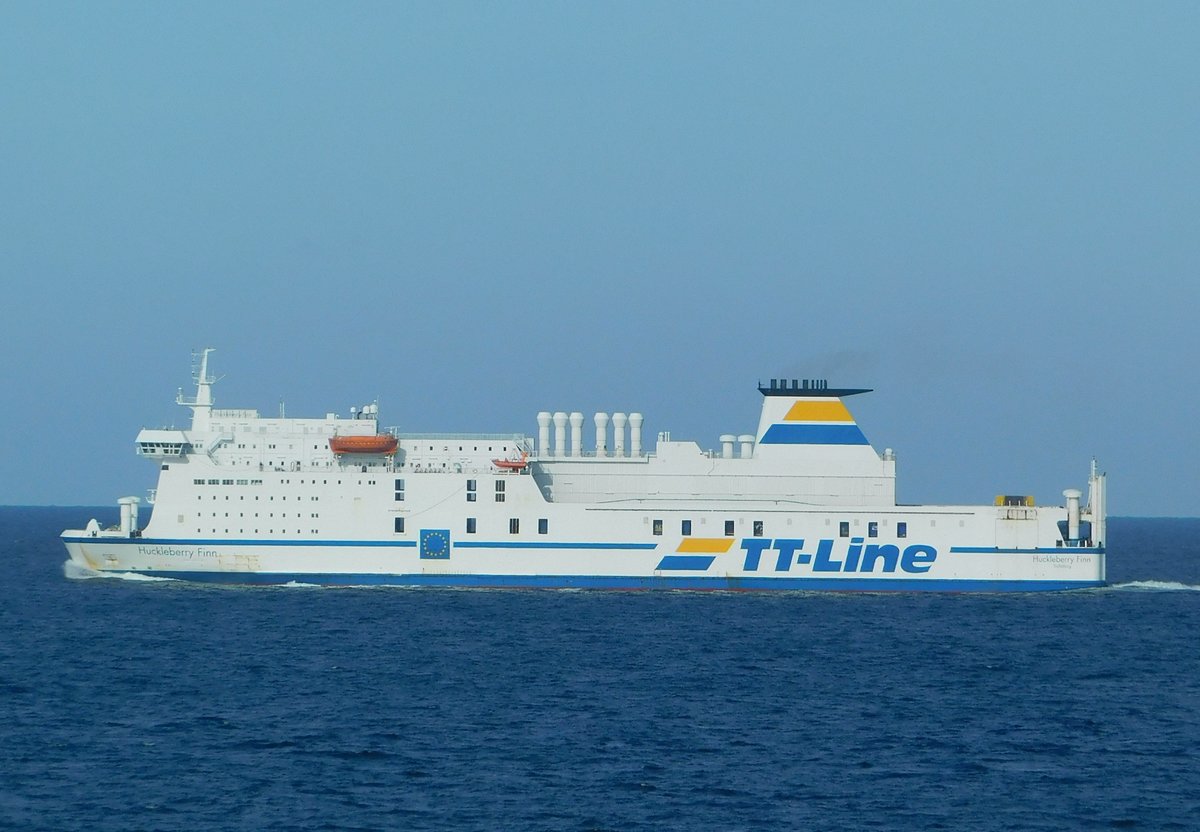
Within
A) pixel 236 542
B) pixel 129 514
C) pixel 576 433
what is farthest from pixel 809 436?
pixel 129 514

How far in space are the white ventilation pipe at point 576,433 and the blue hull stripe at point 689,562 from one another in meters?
5.35

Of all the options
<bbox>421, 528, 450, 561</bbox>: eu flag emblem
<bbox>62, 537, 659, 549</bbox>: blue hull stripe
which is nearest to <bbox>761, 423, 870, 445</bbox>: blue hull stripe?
<bbox>62, 537, 659, 549</bbox>: blue hull stripe

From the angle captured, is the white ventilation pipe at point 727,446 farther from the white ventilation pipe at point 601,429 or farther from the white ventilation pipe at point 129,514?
the white ventilation pipe at point 129,514

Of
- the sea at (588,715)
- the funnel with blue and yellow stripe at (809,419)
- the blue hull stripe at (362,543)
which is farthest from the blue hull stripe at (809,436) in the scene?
the sea at (588,715)

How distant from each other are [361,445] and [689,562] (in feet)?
38.8

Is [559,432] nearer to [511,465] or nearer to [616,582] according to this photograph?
[511,465]

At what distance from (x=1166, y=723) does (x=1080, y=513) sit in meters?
21.8

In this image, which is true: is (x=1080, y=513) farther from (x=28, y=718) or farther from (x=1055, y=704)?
(x=28, y=718)

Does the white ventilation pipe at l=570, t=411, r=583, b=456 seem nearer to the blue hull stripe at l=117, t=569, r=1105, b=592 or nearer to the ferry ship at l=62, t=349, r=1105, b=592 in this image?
the ferry ship at l=62, t=349, r=1105, b=592

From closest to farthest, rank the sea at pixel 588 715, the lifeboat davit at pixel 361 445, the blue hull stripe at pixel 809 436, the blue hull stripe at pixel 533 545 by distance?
the sea at pixel 588 715 → the blue hull stripe at pixel 533 545 → the lifeboat davit at pixel 361 445 → the blue hull stripe at pixel 809 436

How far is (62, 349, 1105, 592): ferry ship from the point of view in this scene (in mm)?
49250

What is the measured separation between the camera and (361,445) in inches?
2000

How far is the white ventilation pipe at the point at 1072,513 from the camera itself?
50.2 meters

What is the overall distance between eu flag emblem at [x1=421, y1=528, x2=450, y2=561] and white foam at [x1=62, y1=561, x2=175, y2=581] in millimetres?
8417
